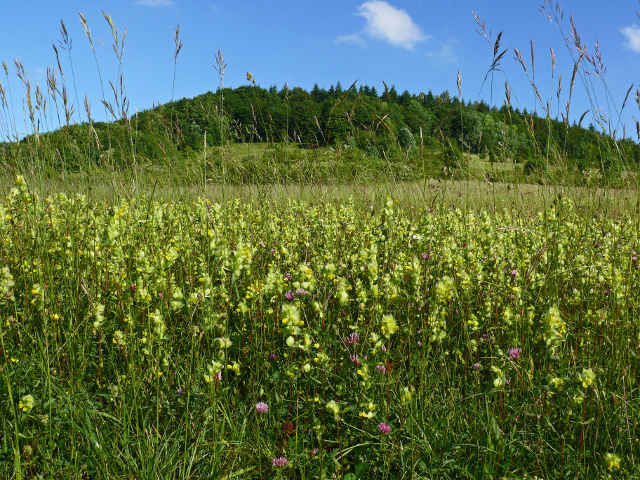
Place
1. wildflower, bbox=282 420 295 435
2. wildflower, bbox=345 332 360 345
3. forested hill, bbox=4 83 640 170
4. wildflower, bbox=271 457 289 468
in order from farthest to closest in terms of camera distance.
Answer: forested hill, bbox=4 83 640 170, wildflower, bbox=345 332 360 345, wildflower, bbox=282 420 295 435, wildflower, bbox=271 457 289 468

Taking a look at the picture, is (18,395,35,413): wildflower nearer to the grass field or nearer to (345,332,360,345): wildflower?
the grass field

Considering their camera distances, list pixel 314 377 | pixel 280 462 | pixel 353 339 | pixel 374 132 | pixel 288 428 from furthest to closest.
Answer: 1. pixel 374 132
2. pixel 353 339
3. pixel 314 377
4. pixel 288 428
5. pixel 280 462

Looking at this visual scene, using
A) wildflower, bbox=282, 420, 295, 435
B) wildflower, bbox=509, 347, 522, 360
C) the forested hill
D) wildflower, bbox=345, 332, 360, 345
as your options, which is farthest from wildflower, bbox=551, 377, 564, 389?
the forested hill

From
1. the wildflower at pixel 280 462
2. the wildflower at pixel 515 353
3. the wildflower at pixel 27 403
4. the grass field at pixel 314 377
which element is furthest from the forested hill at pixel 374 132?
the wildflower at pixel 280 462

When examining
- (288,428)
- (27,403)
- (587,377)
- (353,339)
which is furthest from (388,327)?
(27,403)

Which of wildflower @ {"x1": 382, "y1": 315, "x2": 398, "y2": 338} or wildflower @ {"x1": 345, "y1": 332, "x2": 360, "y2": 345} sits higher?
wildflower @ {"x1": 382, "y1": 315, "x2": 398, "y2": 338}

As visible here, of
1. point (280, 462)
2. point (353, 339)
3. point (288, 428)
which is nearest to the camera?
point (280, 462)

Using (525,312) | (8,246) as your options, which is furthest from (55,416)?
(525,312)

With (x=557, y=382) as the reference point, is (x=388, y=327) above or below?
above

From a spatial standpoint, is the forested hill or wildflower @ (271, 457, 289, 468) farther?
the forested hill

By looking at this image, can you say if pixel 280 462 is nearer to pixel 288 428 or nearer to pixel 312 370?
pixel 288 428

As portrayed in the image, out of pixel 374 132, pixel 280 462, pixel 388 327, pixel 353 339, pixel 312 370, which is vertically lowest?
pixel 280 462

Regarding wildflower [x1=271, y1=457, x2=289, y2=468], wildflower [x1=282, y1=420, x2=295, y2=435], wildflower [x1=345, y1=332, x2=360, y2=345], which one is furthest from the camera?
wildflower [x1=345, y1=332, x2=360, y2=345]

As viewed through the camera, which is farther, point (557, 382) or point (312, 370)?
point (312, 370)
